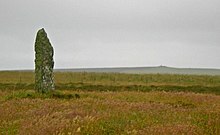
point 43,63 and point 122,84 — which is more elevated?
point 43,63

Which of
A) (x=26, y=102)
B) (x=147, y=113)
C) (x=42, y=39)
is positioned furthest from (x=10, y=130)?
(x=42, y=39)

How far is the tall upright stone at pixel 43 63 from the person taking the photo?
87.9 feet

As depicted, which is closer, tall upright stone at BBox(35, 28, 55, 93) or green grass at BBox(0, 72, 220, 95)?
tall upright stone at BBox(35, 28, 55, 93)

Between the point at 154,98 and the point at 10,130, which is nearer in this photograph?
the point at 10,130

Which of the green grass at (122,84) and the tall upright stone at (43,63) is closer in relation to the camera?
the tall upright stone at (43,63)

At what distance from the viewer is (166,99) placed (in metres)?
23.9

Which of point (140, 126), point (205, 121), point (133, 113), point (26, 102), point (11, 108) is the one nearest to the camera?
point (140, 126)

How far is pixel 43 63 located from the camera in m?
27.6

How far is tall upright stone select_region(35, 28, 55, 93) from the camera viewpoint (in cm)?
2678

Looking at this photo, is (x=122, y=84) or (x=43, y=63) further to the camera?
(x=122, y=84)

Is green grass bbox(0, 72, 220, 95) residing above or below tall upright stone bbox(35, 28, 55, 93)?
below

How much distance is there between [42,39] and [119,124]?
17376mm

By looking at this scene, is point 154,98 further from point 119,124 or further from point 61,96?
point 119,124

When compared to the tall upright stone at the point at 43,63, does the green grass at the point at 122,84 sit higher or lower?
lower
